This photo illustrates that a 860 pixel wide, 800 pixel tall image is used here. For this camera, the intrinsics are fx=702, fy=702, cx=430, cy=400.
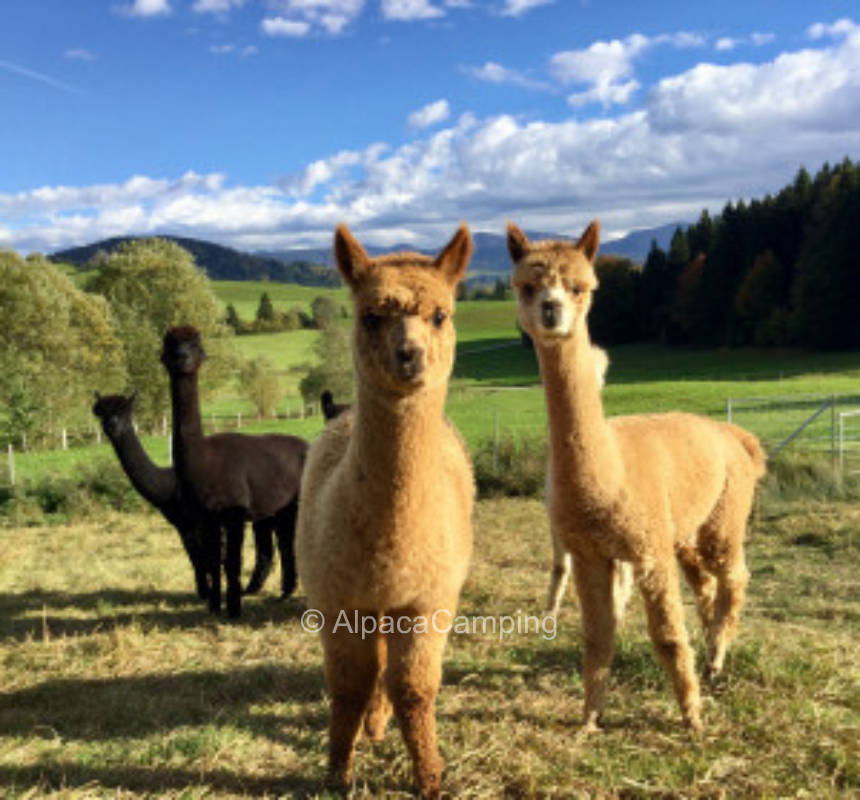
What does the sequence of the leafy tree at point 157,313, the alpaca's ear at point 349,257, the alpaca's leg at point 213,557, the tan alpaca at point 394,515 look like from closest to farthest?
1. the tan alpaca at point 394,515
2. the alpaca's ear at point 349,257
3. the alpaca's leg at point 213,557
4. the leafy tree at point 157,313

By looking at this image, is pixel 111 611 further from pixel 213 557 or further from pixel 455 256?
pixel 455 256

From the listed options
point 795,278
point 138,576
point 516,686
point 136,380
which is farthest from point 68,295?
point 795,278

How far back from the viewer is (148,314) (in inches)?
1293

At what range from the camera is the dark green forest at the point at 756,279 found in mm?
42031

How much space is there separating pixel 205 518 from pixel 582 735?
3905 mm

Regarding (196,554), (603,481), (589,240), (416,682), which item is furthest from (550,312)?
(196,554)

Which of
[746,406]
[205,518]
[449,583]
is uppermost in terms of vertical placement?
[449,583]

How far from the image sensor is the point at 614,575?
3902 mm

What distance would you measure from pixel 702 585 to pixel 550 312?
2.59 meters

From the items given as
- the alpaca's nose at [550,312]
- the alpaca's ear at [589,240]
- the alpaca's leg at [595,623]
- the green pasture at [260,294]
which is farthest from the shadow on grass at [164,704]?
the green pasture at [260,294]

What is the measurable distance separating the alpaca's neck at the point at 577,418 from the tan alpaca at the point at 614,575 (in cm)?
22

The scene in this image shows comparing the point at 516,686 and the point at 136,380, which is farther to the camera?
the point at 136,380

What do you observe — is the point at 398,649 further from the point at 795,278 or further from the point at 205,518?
the point at 795,278

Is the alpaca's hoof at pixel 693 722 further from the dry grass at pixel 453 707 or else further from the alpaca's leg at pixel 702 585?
the alpaca's leg at pixel 702 585
